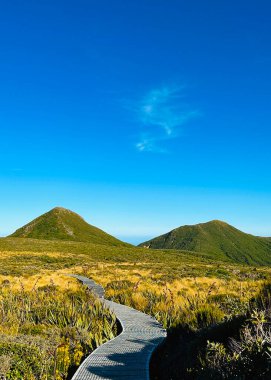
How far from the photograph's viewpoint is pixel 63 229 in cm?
13175

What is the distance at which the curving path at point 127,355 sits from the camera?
24.8 ft

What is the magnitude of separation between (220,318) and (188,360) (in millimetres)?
4097

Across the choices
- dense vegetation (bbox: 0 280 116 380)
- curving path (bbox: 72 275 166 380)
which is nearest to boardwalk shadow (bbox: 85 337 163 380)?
curving path (bbox: 72 275 166 380)

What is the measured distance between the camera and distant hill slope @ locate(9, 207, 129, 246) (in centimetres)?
12538

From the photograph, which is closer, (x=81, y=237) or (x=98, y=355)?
(x=98, y=355)

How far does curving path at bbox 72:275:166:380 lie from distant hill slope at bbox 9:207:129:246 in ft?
367

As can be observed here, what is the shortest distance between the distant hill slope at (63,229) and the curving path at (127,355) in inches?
4407

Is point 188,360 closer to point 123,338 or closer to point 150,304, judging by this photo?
point 123,338

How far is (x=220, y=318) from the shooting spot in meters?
11.4

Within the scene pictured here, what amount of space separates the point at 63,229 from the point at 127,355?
4959 inches

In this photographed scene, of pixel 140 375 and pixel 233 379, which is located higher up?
pixel 233 379

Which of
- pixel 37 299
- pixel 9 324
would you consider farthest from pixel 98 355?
pixel 37 299

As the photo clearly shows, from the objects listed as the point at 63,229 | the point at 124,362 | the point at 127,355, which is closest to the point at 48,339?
the point at 127,355

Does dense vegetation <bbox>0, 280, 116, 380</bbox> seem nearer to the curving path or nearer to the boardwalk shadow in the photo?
the curving path
